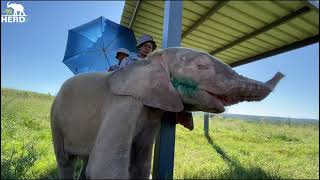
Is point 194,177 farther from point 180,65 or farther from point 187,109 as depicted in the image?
point 180,65

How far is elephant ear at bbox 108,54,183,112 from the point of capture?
2.06 meters

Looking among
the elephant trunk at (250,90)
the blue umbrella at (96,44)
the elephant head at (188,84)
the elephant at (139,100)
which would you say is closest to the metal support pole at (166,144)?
the elephant at (139,100)

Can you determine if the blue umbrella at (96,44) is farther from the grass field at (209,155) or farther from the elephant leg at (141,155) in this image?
the elephant leg at (141,155)

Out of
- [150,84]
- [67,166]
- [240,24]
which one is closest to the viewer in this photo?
[150,84]

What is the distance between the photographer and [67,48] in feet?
15.7

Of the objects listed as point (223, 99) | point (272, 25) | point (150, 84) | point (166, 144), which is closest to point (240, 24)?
point (272, 25)

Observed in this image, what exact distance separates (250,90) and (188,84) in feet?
1.08

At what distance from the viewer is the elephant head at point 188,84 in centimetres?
202

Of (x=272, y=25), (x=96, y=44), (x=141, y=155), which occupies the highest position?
(x=272, y=25)

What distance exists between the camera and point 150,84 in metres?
2.09

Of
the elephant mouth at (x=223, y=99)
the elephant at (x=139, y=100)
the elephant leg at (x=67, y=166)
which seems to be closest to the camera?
the elephant at (x=139, y=100)

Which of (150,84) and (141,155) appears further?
(141,155)

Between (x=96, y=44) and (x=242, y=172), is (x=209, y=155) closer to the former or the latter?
(x=242, y=172)

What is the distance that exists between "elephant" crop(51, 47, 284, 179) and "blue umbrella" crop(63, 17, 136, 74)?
208cm
